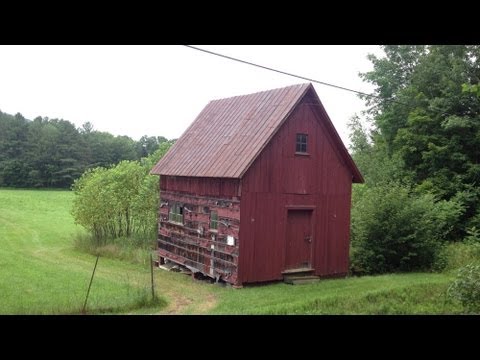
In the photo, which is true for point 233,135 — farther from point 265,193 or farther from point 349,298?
point 349,298

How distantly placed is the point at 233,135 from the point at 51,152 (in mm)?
31488

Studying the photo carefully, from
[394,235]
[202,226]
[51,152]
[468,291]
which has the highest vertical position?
[51,152]

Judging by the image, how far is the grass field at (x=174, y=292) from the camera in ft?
36.0

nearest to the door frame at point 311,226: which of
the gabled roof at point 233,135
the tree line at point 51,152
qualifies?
the gabled roof at point 233,135

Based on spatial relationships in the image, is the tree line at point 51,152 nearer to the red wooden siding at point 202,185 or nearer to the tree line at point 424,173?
the tree line at point 424,173

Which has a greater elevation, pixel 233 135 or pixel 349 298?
pixel 233 135

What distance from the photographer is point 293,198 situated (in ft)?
51.5

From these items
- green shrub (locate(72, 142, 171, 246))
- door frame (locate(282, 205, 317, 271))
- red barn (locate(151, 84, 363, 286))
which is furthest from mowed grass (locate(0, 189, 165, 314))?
door frame (locate(282, 205, 317, 271))

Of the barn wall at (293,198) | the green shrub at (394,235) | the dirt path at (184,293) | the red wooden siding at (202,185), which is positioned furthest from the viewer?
the green shrub at (394,235)

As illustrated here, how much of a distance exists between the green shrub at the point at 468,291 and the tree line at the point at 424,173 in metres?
7.91

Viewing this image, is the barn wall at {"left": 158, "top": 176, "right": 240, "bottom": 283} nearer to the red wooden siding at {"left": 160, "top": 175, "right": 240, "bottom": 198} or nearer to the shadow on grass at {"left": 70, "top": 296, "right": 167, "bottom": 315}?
the red wooden siding at {"left": 160, "top": 175, "right": 240, "bottom": 198}

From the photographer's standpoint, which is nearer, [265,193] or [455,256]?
[265,193]

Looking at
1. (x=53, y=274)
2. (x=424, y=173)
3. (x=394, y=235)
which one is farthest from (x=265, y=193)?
(x=424, y=173)

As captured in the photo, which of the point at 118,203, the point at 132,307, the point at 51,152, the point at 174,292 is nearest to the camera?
the point at 132,307
